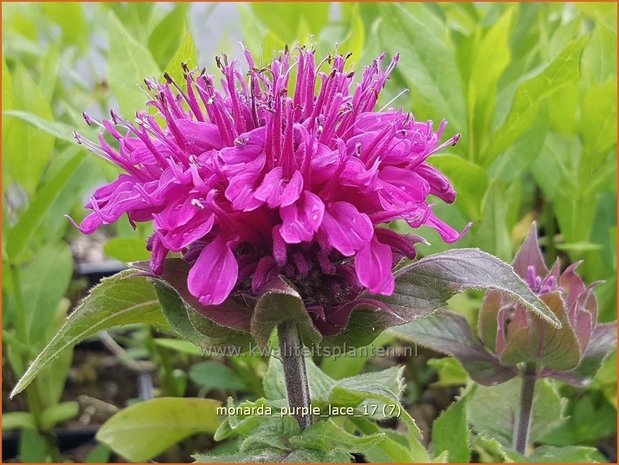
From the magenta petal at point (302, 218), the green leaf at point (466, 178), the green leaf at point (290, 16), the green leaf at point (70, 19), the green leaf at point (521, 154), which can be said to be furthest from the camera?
the green leaf at point (70, 19)

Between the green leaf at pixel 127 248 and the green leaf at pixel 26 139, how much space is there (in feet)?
0.65

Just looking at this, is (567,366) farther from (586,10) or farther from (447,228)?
(586,10)

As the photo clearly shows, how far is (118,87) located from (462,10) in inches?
25.3

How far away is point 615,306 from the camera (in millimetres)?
905

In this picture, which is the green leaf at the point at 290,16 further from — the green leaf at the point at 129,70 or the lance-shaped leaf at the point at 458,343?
the lance-shaped leaf at the point at 458,343

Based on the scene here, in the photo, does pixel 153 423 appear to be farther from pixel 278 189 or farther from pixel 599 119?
pixel 599 119

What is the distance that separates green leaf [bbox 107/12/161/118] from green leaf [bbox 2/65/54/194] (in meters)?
0.12

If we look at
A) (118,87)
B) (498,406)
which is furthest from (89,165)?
(498,406)

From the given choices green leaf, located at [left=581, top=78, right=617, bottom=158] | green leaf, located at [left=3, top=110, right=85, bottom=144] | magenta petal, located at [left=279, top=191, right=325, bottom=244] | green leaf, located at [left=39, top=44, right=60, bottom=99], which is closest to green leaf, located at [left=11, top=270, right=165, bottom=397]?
magenta petal, located at [left=279, top=191, right=325, bottom=244]

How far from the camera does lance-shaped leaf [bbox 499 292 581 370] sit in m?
0.59

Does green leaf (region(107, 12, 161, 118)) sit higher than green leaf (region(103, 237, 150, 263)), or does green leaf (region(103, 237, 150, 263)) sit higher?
green leaf (region(107, 12, 161, 118))

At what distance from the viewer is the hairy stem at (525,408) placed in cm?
66

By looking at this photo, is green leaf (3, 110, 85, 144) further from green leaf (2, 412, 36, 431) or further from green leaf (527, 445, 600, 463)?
green leaf (527, 445, 600, 463)

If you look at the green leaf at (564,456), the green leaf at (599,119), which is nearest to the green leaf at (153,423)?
the green leaf at (564,456)
